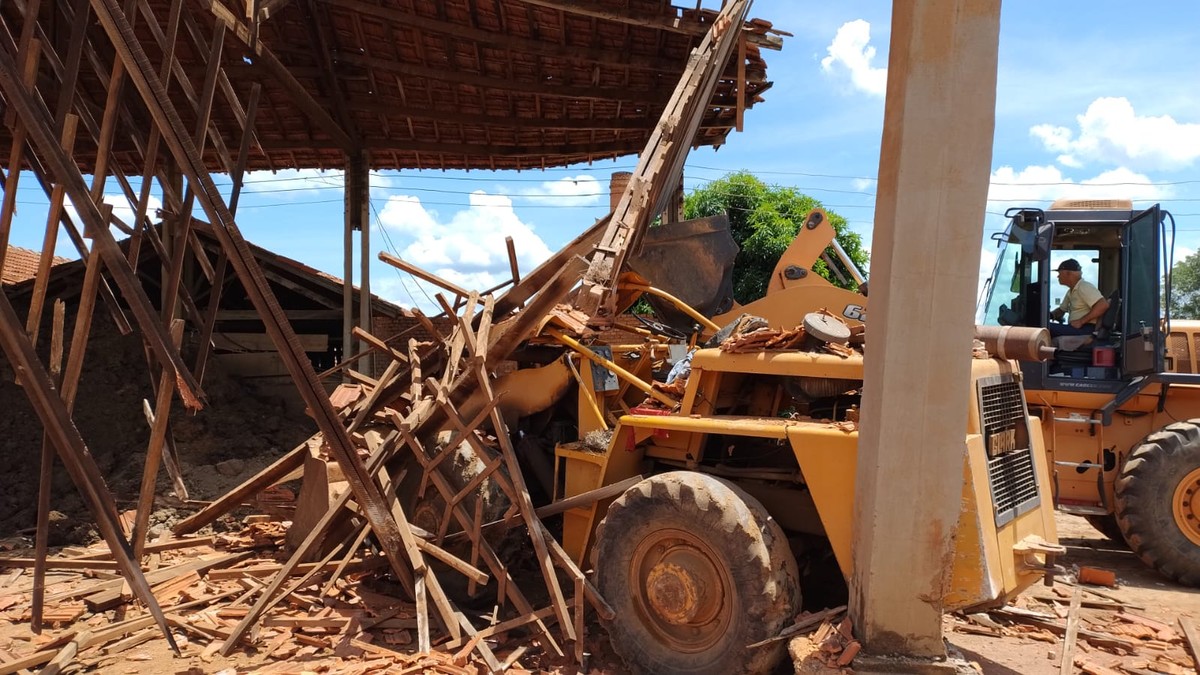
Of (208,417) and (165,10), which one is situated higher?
(165,10)

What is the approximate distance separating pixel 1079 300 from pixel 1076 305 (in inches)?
2.1

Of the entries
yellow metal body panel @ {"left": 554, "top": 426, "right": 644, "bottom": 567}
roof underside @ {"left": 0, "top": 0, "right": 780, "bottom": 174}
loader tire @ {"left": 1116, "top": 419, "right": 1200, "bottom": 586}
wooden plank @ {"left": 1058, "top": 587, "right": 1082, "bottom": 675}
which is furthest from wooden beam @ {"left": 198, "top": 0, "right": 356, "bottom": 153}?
loader tire @ {"left": 1116, "top": 419, "right": 1200, "bottom": 586}

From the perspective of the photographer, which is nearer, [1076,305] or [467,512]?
[467,512]

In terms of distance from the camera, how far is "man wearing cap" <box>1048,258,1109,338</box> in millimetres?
7812

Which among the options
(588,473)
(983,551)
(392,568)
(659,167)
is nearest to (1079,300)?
(659,167)

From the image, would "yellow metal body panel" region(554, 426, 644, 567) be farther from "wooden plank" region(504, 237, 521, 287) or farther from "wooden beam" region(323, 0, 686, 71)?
"wooden beam" region(323, 0, 686, 71)

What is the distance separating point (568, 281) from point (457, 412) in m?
1.30

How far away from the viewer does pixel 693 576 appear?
4.61 metres

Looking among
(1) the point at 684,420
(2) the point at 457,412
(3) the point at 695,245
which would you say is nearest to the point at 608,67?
(3) the point at 695,245

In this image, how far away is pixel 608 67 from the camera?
1147 cm

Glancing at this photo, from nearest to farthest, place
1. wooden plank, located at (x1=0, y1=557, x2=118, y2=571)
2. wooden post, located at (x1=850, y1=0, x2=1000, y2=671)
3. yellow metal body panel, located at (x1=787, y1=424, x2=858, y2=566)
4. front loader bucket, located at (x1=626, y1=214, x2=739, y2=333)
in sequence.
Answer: wooden post, located at (x1=850, y1=0, x2=1000, y2=671) → yellow metal body panel, located at (x1=787, y1=424, x2=858, y2=566) → wooden plank, located at (x1=0, y1=557, x2=118, y2=571) → front loader bucket, located at (x1=626, y1=214, x2=739, y2=333)

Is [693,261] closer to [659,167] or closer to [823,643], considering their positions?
[659,167]

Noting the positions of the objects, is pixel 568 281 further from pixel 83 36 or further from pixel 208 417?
pixel 208 417

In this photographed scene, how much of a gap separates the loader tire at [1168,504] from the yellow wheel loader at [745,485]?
279 centimetres
